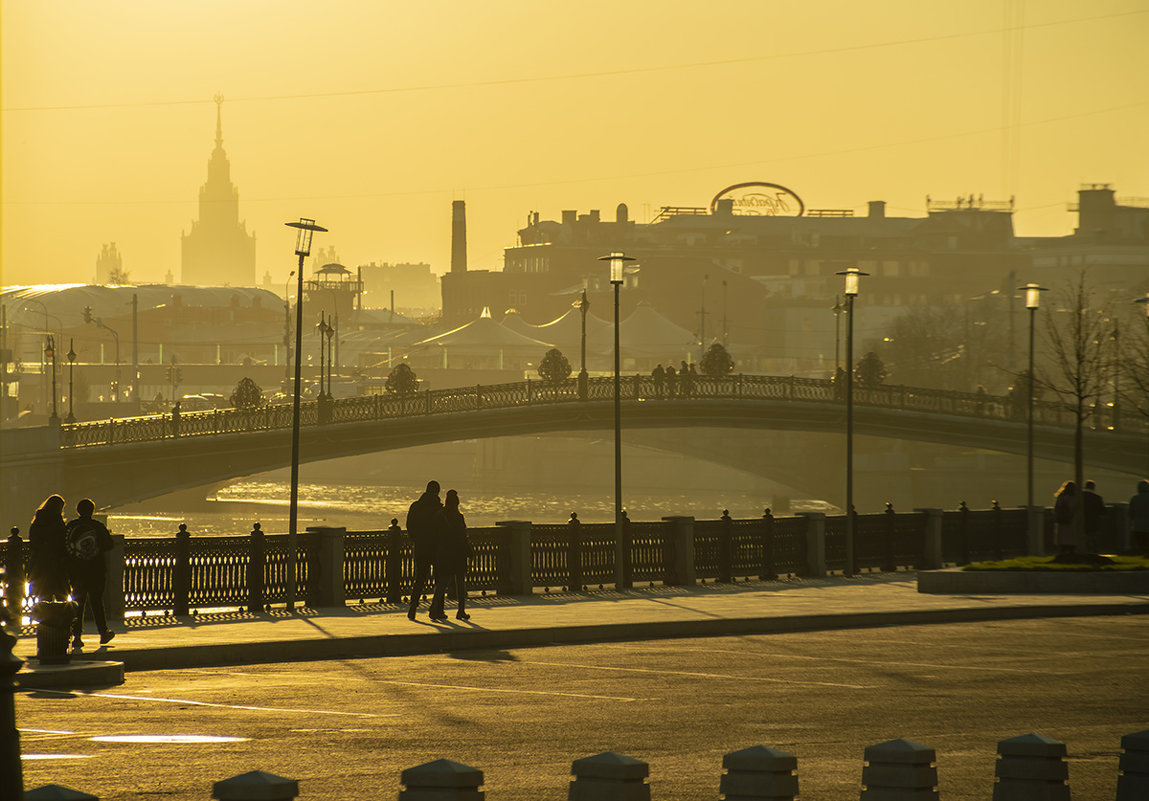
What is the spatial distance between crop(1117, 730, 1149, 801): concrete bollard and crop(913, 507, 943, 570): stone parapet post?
84.4 ft

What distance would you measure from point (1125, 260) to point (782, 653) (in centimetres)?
16459

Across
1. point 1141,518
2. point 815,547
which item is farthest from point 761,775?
point 1141,518

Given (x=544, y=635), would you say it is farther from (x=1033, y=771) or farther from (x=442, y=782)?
(x=442, y=782)

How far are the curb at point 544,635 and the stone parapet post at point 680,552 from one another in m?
6.00

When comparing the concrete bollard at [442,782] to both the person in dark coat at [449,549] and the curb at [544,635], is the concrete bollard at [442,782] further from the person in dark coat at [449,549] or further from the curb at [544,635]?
the person in dark coat at [449,549]

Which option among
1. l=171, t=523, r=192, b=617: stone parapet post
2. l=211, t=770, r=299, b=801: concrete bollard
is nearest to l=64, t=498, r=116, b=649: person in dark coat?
l=171, t=523, r=192, b=617: stone parapet post

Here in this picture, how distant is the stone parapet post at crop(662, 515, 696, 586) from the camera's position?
95.9 feet

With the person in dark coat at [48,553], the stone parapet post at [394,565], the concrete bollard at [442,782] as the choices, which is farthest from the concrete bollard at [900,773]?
the stone parapet post at [394,565]

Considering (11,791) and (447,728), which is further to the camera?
(447,728)

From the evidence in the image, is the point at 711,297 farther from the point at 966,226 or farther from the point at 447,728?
the point at 447,728

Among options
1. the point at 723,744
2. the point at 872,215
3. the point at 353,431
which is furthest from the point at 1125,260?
the point at 723,744

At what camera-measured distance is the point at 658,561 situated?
1171 inches

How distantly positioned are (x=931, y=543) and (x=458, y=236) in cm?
16135

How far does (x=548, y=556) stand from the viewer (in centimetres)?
2811
